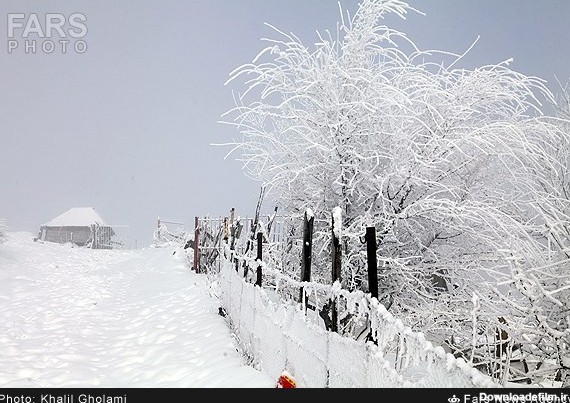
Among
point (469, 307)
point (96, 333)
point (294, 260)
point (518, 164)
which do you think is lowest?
point (96, 333)

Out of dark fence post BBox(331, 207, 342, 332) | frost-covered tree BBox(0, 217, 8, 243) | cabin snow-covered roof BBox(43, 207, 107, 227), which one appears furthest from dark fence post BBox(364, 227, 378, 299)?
cabin snow-covered roof BBox(43, 207, 107, 227)

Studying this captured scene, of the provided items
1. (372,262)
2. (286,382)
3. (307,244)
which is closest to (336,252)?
(372,262)

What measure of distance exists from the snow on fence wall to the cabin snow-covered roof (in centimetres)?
5050

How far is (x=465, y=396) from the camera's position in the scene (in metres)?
2.73

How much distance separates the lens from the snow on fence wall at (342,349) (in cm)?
282

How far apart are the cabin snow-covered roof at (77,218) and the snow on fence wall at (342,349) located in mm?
50496

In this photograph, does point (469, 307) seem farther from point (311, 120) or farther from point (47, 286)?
point (47, 286)

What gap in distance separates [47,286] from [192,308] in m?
5.90

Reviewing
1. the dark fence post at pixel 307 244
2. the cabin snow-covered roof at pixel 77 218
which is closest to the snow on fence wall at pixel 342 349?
the dark fence post at pixel 307 244

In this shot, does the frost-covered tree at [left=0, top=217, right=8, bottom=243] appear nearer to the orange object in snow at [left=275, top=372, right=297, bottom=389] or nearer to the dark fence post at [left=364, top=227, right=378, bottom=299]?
the orange object in snow at [left=275, top=372, right=297, bottom=389]

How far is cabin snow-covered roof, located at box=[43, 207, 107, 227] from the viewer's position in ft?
177

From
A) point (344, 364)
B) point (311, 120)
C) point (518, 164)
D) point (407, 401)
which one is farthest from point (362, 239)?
point (407, 401)

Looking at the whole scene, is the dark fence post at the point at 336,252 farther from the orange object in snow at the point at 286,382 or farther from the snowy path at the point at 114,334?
the snowy path at the point at 114,334

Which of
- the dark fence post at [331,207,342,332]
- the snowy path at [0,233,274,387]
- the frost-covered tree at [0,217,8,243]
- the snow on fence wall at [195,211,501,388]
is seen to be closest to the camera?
the snow on fence wall at [195,211,501,388]
